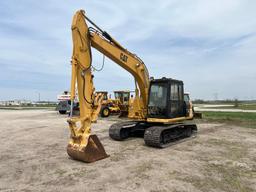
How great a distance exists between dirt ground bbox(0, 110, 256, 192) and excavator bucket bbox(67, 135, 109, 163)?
0.65ft

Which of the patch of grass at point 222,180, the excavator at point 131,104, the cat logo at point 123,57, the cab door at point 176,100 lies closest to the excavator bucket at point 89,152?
the excavator at point 131,104

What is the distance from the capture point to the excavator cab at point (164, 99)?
34.8ft

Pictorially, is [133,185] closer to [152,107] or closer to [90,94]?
[90,94]

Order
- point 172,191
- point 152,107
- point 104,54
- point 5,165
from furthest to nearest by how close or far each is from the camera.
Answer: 1. point 152,107
2. point 104,54
3. point 5,165
4. point 172,191

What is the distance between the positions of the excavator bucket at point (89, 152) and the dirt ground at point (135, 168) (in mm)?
197

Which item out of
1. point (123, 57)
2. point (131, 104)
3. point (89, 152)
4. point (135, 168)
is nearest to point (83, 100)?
point (89, 152)

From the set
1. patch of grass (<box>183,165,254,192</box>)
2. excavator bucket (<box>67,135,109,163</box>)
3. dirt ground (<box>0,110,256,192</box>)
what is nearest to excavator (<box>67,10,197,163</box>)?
excavator bucket (<box>67,135,109,163</box>)

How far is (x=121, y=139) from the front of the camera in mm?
11109

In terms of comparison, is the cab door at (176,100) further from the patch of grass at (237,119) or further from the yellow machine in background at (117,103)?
the yellow machine in background at (117,103)

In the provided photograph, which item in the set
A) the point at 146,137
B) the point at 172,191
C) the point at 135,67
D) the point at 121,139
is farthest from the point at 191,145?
the point at 172,191

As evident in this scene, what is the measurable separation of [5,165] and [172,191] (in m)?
4.70

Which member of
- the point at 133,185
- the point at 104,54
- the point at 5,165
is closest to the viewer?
the point at 133,185

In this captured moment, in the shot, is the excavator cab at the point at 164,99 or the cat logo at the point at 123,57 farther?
the excavator cab at the point at 164,99

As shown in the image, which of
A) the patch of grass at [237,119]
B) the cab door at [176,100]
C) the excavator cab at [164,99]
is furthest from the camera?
the patch of grass at [237,119]
